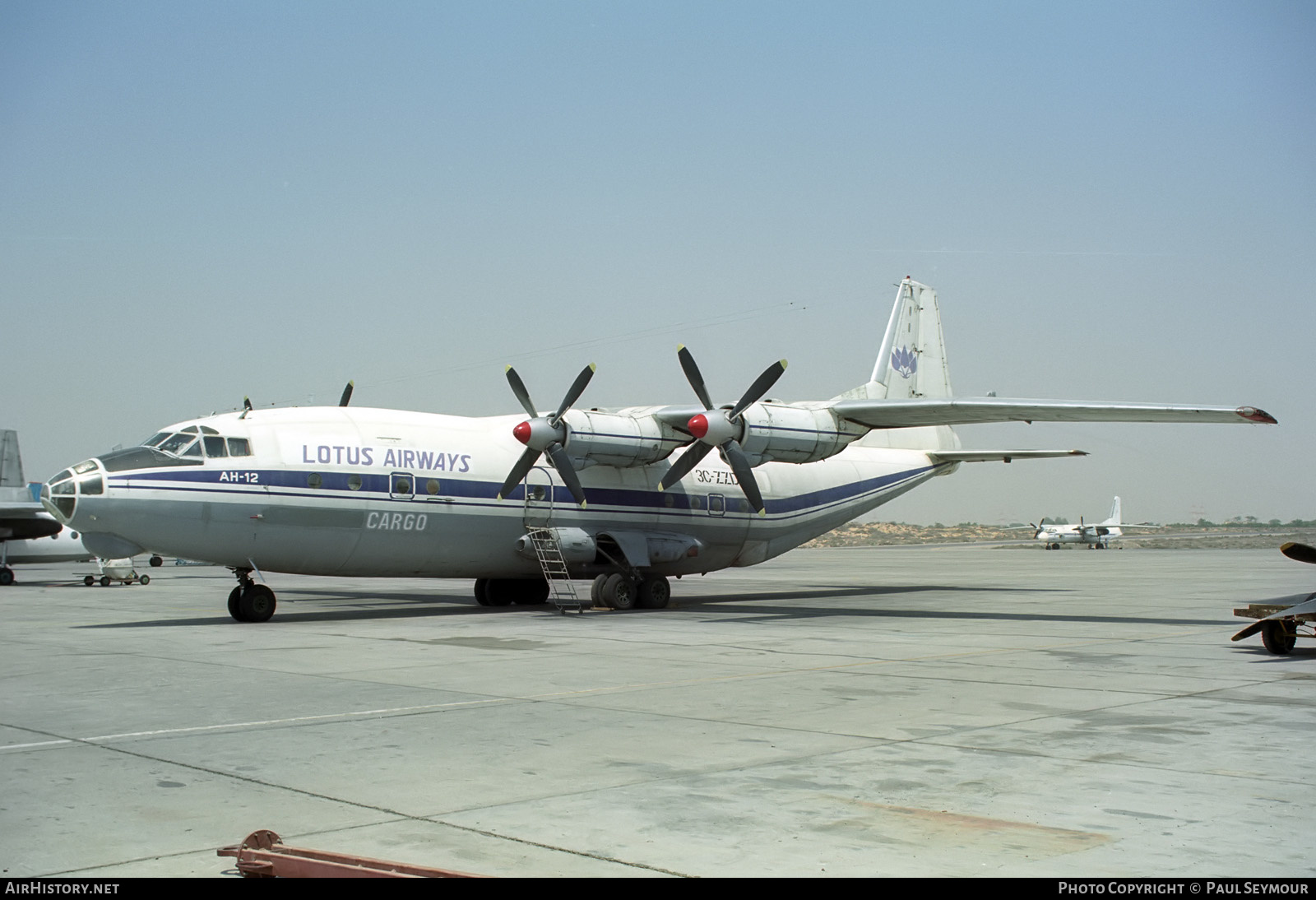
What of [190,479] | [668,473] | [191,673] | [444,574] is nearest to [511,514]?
[444,574]

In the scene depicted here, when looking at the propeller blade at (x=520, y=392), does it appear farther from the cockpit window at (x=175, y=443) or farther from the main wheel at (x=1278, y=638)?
the main wheel at (x=1278, y=638)

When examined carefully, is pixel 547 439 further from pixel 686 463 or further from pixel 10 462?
pixel 10 462

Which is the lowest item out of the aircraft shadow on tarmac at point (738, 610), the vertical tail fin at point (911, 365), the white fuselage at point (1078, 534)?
the white fuselage at point (1078, 534)

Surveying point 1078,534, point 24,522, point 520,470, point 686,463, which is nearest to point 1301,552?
point 686,463

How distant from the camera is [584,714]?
10.5 metres

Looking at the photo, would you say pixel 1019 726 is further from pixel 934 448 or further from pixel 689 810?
pixel 934 448

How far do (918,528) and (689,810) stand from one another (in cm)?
15560

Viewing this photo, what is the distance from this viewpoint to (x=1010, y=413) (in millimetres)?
22953

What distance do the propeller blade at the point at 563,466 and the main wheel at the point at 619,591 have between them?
2606 mm

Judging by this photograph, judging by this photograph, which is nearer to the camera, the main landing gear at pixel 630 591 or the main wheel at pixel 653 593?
the main landing gear at pixel 630 591

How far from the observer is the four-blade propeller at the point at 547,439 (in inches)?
901

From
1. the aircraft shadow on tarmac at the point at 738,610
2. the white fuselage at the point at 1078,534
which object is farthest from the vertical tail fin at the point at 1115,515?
the aircraft shadow on tarmac at the point at 738,610

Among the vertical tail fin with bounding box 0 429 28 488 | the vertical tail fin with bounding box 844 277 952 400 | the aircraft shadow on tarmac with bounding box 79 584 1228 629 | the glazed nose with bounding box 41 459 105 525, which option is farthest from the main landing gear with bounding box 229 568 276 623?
the vertical tail fin with bounding box 0 429 28 488

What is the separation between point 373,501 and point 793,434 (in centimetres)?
908
